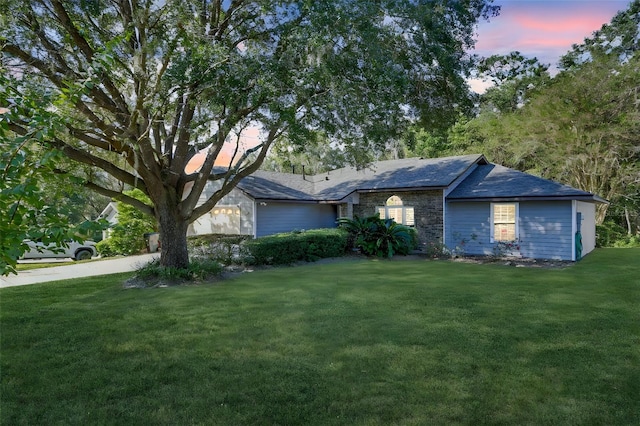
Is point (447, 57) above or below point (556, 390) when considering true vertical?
above

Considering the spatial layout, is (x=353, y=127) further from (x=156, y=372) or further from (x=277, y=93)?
(x=156, y=372)

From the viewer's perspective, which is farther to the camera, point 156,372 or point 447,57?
point 447,57

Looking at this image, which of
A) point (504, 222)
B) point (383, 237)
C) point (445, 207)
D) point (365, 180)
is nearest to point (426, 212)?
point (445, 207)

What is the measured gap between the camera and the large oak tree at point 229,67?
27.7 feet

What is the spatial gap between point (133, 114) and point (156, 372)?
6.17m

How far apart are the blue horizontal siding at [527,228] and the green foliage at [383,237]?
1.77 m

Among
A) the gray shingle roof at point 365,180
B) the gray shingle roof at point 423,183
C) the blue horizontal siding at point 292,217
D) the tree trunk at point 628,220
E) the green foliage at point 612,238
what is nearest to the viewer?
the gray shingle roof at point 423,183

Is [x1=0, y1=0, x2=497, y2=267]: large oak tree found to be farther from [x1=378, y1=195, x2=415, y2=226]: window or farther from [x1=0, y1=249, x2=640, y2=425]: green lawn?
[x1=378, y1=195, x2=415, y2=226]: window

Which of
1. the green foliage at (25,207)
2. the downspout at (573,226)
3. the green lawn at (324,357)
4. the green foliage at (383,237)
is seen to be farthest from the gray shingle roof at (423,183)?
the green foliage at (25,207)

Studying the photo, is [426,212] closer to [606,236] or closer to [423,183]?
[423,183]

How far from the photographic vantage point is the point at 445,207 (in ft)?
52.3

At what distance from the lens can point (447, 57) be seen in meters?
9.25

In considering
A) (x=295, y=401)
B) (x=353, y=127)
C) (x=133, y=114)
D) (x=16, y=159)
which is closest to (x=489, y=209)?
(x=353, y=127)

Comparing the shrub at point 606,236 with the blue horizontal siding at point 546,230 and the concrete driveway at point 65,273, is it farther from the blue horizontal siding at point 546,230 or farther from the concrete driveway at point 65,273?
the concrete driveway at point 65,273
